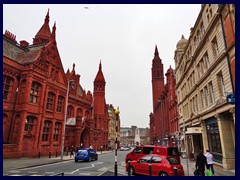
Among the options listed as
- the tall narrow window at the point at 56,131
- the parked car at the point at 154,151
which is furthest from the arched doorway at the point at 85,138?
the parked car at the point at 154,151

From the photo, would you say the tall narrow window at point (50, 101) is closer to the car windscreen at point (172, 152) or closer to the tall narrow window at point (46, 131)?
the tall narrow window at point (46, 131)

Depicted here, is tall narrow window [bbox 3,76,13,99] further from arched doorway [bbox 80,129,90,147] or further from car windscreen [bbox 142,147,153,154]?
arched doorway [bbox 80,129,90,147]

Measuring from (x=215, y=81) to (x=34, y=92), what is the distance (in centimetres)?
2413

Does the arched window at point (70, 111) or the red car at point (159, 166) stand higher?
the arched window at point (70, 111)

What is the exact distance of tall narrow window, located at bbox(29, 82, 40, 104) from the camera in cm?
2583

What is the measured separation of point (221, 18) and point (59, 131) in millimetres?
29700

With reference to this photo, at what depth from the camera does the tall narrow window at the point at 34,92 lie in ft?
84.7

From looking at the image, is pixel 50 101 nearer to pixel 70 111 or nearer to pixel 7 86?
pixel 7 86

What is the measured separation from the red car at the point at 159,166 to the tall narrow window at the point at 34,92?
66.0ft

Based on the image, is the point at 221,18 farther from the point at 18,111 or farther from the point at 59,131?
the point at 59,131

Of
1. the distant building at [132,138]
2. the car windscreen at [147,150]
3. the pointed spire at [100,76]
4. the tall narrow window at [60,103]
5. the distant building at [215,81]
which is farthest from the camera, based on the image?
the distant building at [132,138]

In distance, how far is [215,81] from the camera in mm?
15008

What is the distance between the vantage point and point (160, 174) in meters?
10.2

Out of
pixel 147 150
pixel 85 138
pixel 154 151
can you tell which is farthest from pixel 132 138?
pixel 154 151
